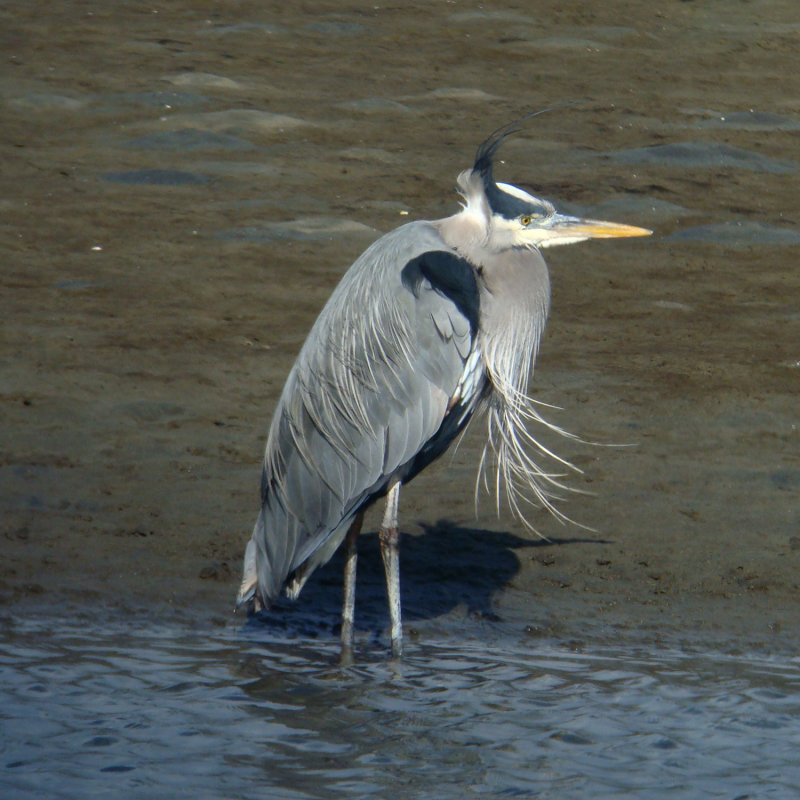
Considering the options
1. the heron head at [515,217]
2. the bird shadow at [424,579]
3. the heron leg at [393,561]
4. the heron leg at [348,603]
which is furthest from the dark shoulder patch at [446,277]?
the bird shadow at [424,579]

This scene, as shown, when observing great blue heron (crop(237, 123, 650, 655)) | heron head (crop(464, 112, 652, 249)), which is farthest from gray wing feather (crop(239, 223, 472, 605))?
heron head (crop(464, 112, 652, 249))

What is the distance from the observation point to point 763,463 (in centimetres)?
614

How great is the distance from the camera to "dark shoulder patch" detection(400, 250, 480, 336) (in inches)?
183

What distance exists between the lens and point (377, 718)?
4.21 m

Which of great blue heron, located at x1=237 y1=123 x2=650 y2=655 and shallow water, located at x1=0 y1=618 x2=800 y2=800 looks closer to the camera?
shallow water, located at x1=0 y1=618 x2=800 y2=800

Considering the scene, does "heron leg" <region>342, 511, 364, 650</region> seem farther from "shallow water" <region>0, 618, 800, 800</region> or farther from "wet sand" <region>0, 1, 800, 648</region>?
"wet sand" <region>0, 1, 800, 648</region>

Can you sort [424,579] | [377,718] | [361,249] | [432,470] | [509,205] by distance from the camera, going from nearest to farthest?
[377,718]
[509,205]
[424,579]
[432,470]
[361,249]

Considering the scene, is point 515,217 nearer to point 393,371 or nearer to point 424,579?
point 393,371

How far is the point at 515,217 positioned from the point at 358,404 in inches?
33.4

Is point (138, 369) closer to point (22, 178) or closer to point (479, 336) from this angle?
point (479, 336)

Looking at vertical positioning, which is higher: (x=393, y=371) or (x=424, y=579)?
(x=393, y=371)

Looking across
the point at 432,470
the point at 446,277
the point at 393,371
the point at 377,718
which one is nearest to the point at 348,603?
the point at 377,718

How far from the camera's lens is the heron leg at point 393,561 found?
183 inches

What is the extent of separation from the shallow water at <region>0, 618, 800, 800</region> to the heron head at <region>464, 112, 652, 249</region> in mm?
1423
